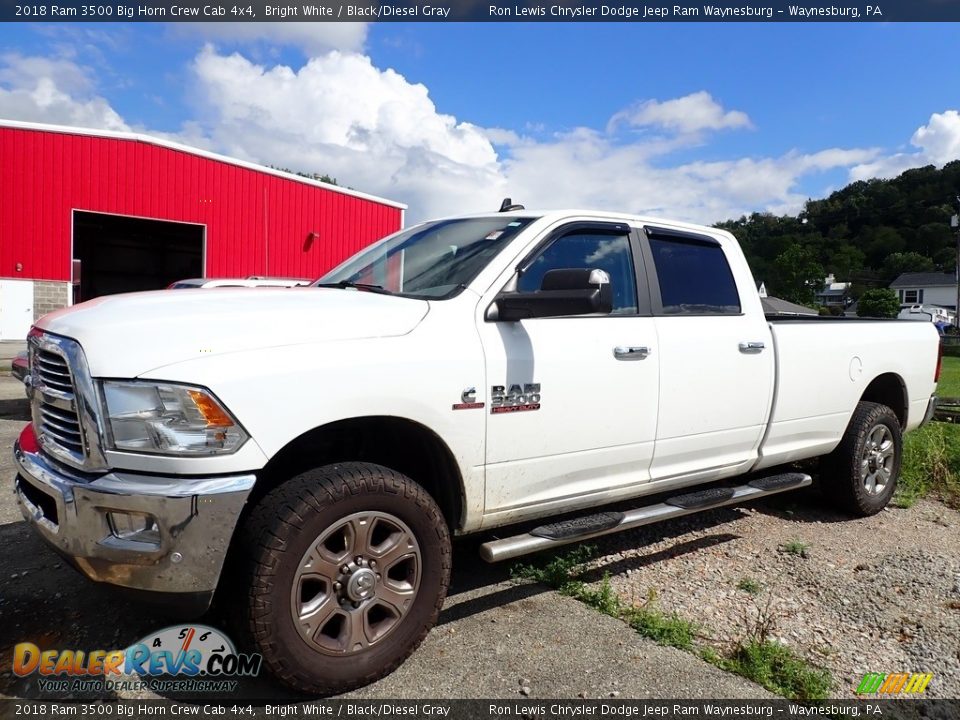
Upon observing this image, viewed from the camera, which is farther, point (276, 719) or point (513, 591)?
point (513, 591)

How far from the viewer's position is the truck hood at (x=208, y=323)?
86.4 inches

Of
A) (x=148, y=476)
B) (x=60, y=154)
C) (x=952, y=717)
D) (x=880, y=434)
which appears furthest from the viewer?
(x=60, y=154)

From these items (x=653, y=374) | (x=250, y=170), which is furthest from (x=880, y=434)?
(x=250, y=170)

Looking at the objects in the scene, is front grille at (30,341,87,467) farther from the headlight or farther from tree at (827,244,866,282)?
tree at (827,244,866,282)

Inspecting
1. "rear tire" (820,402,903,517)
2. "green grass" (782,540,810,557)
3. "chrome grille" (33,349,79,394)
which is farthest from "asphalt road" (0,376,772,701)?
"rear tire" (820,402,903,517)

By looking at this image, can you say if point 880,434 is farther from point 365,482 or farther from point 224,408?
point 224,408

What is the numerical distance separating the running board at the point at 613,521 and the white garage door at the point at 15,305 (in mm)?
18162

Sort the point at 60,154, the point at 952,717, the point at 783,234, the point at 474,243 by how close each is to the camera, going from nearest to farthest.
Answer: the point at 952,717, the point at 474,243, the point at 60,154, the point at 783,234

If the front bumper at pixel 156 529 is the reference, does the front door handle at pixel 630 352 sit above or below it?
above

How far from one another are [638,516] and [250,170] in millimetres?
19064

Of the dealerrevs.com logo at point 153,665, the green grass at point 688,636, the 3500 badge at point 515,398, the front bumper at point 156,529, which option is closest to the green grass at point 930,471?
the green grass at point 688,636

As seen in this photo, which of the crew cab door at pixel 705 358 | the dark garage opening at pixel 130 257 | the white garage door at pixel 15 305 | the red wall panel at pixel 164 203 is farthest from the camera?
the dark garage opening at pixel 130 257

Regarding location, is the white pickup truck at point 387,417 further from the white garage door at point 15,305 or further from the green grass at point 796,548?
the white garage door at point 15,305

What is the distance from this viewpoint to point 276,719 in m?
2.31
